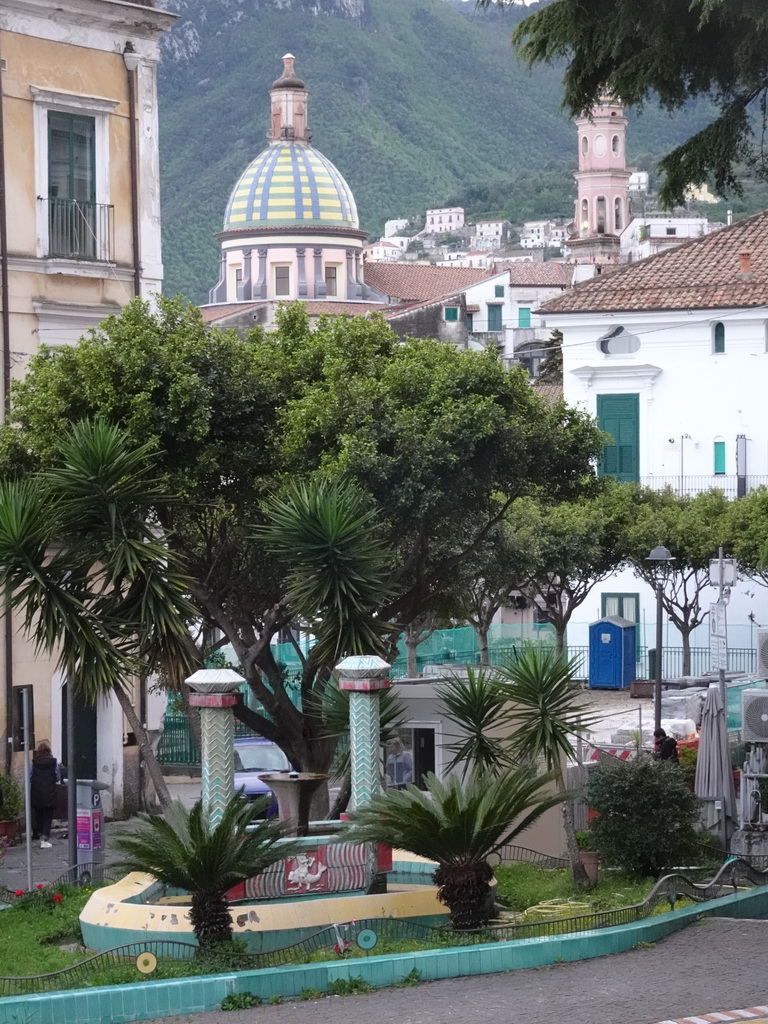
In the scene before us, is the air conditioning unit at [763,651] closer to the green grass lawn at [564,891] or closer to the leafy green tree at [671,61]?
the green grass lawn at [564,891]

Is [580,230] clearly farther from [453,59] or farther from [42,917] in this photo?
[42,917]

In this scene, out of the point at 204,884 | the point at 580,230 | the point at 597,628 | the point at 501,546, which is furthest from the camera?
the point at 580,230

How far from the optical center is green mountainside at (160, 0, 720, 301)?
522 feet

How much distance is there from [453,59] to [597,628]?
16236 cm

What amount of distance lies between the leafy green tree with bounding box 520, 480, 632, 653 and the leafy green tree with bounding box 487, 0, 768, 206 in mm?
18325

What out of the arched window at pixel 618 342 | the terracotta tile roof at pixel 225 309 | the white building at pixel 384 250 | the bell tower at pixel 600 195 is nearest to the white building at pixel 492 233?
the white building at pixel 384 250

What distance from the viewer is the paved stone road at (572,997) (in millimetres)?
10641

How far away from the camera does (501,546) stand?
31.2m

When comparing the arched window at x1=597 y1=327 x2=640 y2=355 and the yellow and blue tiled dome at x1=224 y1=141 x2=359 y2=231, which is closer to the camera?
the arched window at x1=597 y1=327 x2=640 y2=355

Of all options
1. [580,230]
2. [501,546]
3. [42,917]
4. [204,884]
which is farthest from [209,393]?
[580,230]

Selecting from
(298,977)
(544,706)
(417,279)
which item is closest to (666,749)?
(544,706)

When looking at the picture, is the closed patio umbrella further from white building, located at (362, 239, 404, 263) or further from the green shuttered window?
Answer: white building, located at (362, 239, 404, 263)

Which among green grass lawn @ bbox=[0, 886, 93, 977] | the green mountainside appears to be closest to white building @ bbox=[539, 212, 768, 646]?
green grass lawn @ bbox=[0, 886, 93, 977]

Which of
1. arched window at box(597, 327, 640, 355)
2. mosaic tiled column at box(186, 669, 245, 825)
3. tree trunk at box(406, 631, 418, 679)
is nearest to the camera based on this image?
mosaic tiled column at box(186, 669, 245, 825)
